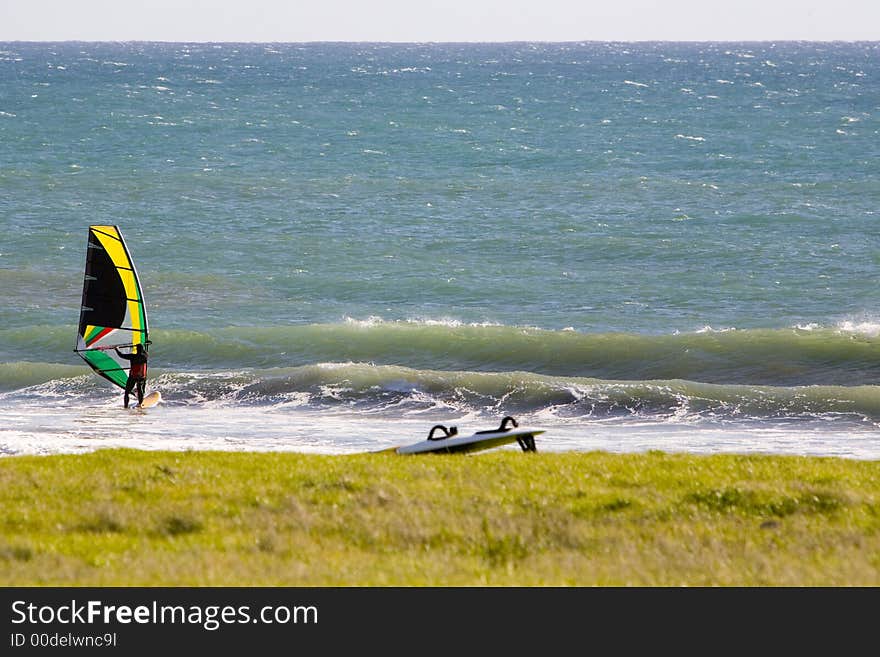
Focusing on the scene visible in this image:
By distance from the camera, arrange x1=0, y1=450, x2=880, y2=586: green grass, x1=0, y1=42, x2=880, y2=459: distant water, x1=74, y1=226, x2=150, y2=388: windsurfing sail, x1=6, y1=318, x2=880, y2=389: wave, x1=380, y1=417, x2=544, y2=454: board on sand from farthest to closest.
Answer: x1=6, y1=318, x2=880, y2=389: wave < x1=0, y1=42, x2=880, y2=459: distant water < x1=74, y1=226, x2=150, y2=388: windsurfing sail < x1=380, y1=417, x2=544, y2=454: board on sand < x1=0, y1=450, x2=880, y2=586: green grass

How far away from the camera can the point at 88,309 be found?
29141 millimetres

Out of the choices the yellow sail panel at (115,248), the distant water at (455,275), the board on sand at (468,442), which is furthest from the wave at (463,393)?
the board on sand at (468,442)

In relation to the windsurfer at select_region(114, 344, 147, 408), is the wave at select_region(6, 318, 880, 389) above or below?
below

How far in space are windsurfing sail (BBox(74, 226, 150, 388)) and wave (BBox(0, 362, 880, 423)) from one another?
2637mm

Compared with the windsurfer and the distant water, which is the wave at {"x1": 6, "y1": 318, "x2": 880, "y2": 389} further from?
the windsurfer

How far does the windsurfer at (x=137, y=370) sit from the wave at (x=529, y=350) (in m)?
5.68

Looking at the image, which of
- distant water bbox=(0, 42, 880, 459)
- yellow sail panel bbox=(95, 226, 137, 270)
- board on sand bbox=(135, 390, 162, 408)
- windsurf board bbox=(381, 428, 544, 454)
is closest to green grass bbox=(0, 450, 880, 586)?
windsurf board bbox=(381, 428, 544, 454)

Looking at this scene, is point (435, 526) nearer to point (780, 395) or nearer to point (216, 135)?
point (780, 395)

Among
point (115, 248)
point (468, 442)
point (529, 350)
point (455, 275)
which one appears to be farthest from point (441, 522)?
point (455, 275)

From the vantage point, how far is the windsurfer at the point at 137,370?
2916cm

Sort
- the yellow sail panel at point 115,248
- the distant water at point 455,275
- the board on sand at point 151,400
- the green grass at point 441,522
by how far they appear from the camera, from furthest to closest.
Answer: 1. the board on sand at point 151,400
2. the distant water at point 455,275
3. the yellow sail panel at point 115,248
4. the green grass at point 441,522

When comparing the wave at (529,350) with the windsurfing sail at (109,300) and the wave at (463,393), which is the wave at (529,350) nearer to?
the wave at (463,393)

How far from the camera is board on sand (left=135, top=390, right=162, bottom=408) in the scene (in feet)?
98.9

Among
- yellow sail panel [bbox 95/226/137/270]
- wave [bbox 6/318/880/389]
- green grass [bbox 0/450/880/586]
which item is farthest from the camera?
wave [bbox 6/318/880/389]
